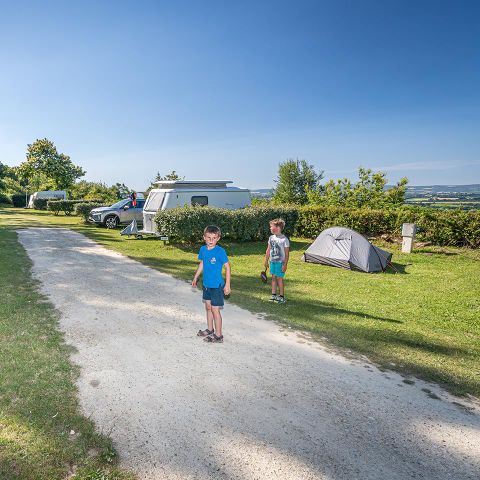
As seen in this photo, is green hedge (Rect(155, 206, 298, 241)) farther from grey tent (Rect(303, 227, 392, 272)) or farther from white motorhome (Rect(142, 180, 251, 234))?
grey tent (Rect(303, 227, 392, 272))

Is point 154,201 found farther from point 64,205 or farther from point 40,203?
point 40,203

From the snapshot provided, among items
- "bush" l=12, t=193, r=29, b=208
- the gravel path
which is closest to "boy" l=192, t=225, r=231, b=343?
the gravel path

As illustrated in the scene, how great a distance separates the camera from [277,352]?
470 cm

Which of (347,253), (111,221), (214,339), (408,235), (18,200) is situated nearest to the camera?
(214,339)

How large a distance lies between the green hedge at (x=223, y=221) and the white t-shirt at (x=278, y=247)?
22.5 feet

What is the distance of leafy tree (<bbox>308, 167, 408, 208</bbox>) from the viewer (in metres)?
26.8

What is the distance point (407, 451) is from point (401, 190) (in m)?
27.3

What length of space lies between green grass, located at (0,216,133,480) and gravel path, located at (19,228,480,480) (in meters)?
0.16

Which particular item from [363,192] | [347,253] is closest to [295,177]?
[363,192]

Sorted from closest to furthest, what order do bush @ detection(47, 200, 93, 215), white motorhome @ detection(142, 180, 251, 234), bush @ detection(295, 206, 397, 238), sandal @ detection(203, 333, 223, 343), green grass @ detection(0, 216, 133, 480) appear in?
1. green grass @ detection(0, 216, 133, 480)
2. sandal @ detection(203, 333, 223, 343)
3. white motorhome @ detection(142, 180, 251, 234)
4. bush @ detection(295, 206, 397, 238)
5. bush @ detection(47, 200, 93, 215)

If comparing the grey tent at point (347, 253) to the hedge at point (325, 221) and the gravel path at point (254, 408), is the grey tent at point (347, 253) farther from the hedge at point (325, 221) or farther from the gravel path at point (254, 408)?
the gravel path at point (254, 408)

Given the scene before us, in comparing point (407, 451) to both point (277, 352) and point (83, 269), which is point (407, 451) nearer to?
point (277, 352)

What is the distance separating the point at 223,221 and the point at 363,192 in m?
18.3

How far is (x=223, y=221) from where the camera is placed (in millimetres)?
14258
